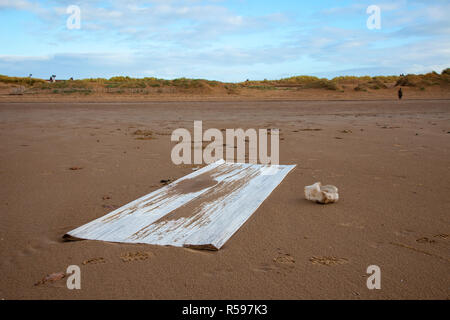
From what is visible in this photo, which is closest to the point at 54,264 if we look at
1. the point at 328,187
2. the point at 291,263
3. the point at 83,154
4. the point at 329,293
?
the point at 291,263

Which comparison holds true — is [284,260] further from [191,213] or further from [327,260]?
[191,213]

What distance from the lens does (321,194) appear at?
2729 millimetres

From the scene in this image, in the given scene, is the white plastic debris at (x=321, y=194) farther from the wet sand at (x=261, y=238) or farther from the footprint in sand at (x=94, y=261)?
the footprint in sand at (x=94, y=261)

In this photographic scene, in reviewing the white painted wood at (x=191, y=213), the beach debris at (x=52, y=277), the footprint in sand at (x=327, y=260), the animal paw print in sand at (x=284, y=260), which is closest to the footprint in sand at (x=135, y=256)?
the white painted wood at (x=191, y=213)

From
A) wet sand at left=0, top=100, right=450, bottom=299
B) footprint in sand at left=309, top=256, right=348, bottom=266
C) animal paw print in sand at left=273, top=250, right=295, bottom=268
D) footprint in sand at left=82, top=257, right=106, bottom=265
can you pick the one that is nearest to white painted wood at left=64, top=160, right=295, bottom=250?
wet sand at left=0, top=100, right=450, bottom=299

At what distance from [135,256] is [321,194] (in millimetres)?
1497

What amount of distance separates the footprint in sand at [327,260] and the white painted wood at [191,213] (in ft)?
1.71

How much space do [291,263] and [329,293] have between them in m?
0.29

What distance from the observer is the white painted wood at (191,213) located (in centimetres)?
214

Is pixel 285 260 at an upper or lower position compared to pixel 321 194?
lower

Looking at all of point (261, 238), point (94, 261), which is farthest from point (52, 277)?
point (261, 238)

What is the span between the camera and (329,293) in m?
1.58

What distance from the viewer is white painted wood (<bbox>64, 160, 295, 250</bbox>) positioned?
7.04 ft
